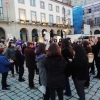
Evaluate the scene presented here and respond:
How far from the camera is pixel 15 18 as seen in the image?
21.8m

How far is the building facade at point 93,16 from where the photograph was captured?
33763 mm

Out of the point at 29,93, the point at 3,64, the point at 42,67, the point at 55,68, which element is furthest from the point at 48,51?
the point at 3,64

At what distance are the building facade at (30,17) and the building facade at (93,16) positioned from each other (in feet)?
24.4

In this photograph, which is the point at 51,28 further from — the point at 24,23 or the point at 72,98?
the point at 72,98

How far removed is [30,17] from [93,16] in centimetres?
2052

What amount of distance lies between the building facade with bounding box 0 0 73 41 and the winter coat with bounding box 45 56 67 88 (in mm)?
19792

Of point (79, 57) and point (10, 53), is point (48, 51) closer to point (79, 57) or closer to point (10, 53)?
point (79, 57)

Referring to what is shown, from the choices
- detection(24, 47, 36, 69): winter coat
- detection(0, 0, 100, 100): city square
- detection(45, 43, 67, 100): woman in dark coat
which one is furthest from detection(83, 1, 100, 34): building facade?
detection(45, 43, 67, 100): woman in dark coat

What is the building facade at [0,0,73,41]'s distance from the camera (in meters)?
21.2

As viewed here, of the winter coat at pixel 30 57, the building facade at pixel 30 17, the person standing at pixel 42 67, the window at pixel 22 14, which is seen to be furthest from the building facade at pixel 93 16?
the person standing at pixel 42 67

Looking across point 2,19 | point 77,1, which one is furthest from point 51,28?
point 77,1

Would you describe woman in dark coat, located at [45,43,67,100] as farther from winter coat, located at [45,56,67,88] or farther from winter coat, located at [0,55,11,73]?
winter coat, located at [0,55,11,73]

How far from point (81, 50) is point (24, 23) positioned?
21.9m

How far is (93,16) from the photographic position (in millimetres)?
34906
